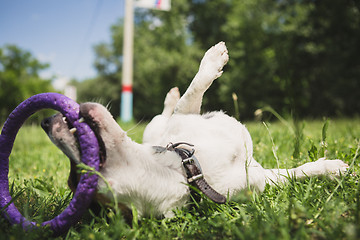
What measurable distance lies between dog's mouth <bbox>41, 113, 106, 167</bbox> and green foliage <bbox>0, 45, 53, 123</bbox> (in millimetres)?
24797

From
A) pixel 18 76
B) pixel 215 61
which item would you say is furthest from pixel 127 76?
pixel 18 76

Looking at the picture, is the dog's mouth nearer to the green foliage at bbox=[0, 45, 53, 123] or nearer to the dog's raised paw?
the dog's raised paw

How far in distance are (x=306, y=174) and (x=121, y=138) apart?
4.12ft

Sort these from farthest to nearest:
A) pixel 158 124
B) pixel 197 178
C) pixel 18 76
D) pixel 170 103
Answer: pixel 18 76
pixel 170 103
pixel 158 124
pixel 197 178

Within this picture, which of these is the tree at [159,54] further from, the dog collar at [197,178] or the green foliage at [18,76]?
the dog collar at [197,178]

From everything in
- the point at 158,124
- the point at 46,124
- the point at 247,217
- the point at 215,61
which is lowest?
the point at 247,217

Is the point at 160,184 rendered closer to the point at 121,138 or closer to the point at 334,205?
the point at 121,138

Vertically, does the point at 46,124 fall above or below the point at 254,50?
below

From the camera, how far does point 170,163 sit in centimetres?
171

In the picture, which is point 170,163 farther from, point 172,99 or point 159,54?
point 159,54

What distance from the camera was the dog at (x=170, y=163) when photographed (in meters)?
1.51

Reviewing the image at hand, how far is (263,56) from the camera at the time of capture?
69.1 ft

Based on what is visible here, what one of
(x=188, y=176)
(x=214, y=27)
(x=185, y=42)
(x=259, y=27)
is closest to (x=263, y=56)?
(x=259, y=27)

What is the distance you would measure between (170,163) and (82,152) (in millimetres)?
514
